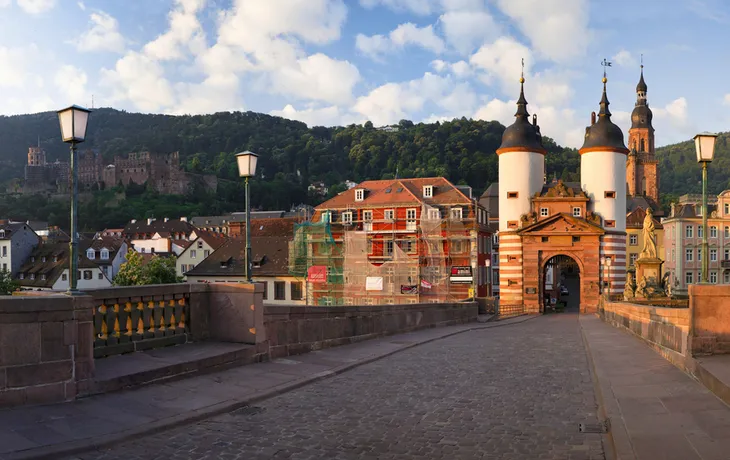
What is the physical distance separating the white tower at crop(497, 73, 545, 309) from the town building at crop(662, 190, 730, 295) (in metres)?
30.4

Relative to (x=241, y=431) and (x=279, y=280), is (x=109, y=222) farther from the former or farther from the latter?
(x=241, y=431)

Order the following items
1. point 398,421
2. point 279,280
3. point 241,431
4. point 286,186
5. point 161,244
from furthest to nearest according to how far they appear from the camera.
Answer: point 286,186 → point 161,244 → point 279,280 → point 398,421 → point 241,431

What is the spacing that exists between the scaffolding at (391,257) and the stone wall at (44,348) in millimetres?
42080

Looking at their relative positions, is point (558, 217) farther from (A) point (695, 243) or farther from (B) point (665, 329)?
(B) point (665, 329)

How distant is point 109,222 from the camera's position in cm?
14625

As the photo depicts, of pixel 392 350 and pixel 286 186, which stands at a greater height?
pixel 286 186

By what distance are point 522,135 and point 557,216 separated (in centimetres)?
729

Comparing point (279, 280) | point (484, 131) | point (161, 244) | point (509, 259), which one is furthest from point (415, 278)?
point (484, 131)

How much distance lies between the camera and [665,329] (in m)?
13.1

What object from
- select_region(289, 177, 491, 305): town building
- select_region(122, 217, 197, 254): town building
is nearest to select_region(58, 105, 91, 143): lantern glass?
select_region(289, 177, 491, 305): town building

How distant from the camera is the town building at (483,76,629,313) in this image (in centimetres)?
4944

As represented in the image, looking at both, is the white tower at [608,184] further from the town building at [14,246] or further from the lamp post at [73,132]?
the town building at [14,246]

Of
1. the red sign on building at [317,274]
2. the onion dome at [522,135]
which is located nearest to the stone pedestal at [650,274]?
the onion dome at [522,135]

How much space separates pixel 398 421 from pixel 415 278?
45470mm
